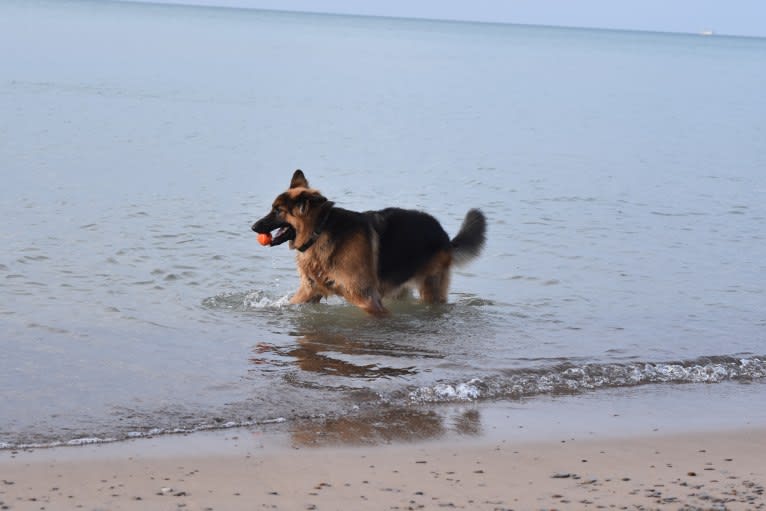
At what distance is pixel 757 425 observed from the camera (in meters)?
7.39

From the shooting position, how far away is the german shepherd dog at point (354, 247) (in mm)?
9883

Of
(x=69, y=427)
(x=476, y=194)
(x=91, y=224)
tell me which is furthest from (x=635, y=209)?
(x=69, y=427)

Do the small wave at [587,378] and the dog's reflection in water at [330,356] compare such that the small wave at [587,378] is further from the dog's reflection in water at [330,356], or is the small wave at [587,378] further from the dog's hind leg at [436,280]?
the dog's hind leg at [436,280]

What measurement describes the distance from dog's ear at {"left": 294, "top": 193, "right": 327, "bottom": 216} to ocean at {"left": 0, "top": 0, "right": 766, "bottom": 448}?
103 centimetres

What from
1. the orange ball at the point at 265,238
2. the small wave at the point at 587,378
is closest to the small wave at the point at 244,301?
the orange ball at the point at 265,238

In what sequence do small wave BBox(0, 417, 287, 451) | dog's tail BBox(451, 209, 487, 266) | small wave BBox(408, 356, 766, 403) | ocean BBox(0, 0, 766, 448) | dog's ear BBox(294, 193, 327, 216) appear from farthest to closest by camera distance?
dog's tail BBox(451, 209, 487, 266), dog's ear BBox(294, 193, 327, 216), small wave BBox(408, 356, 766, 403), ocean BBox(0, 0, 766, 448), small wave BBox(0, 417, 287, 451)

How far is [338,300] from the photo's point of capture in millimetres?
10742

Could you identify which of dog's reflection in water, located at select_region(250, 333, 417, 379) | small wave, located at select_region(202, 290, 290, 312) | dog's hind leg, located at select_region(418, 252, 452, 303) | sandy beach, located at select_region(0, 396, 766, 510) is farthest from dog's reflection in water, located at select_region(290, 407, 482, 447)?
dog's hind leg, located at select_region(418, 252, 452, 303)

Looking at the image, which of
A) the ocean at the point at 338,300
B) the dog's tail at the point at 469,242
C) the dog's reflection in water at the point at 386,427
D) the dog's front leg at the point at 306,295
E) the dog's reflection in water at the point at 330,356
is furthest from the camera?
the dog's tail at the point at 469,242

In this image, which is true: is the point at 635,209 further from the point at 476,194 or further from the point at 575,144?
the point at 575,144

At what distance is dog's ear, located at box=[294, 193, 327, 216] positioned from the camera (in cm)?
981

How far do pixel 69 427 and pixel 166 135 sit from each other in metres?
16.9

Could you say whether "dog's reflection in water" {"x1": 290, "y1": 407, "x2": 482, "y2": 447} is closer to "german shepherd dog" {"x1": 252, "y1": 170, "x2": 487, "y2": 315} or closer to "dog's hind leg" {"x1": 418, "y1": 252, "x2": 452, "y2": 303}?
"german shepherd dog" {"x1": 252, "y1": 170, "x2": 487, "y2": 315}

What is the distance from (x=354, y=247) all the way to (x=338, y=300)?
0.93m
